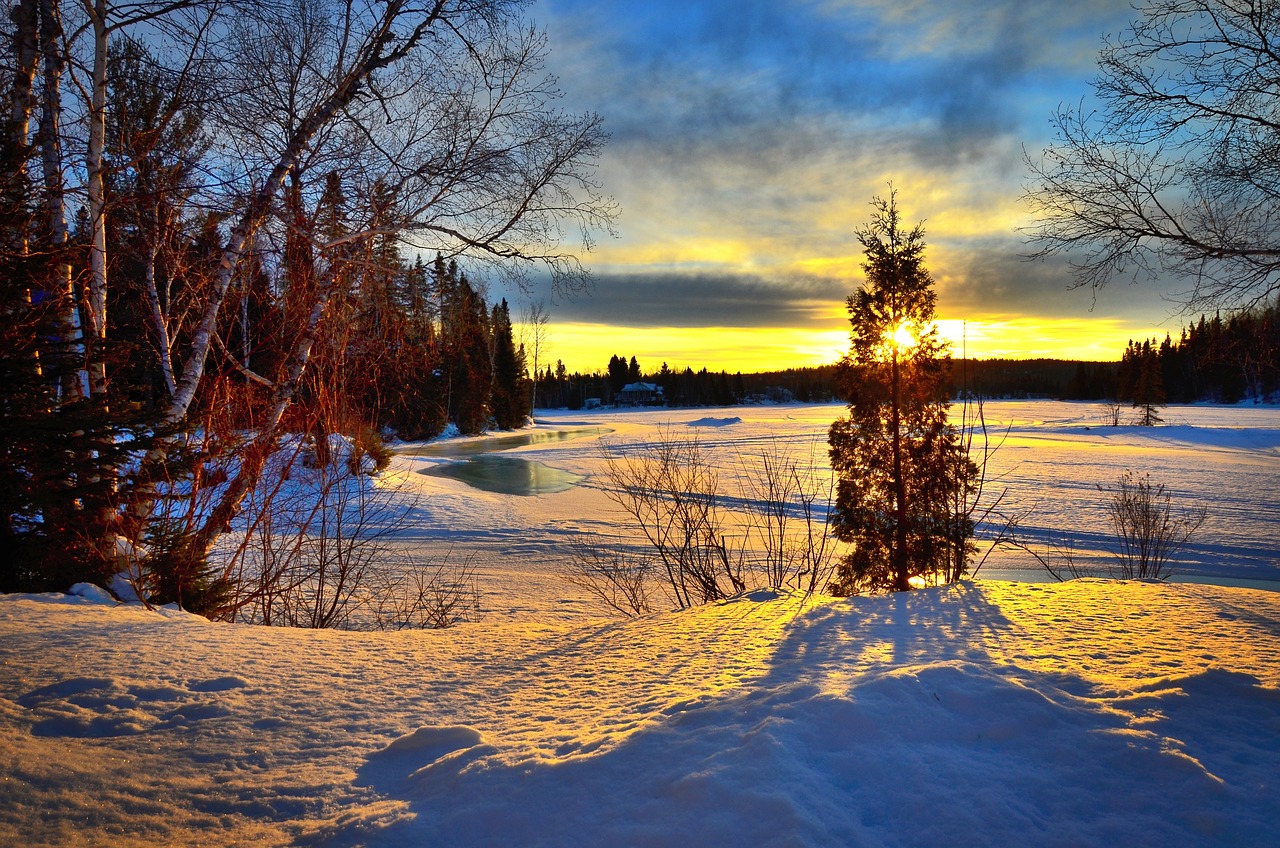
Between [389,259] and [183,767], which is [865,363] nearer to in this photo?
[389,259]

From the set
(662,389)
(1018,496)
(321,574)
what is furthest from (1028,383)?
(321,574)

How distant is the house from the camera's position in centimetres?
11750

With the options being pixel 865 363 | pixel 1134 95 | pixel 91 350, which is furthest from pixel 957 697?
pixel 865 363

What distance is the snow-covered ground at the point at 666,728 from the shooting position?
2105mm

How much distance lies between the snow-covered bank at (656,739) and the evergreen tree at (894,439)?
569 cm

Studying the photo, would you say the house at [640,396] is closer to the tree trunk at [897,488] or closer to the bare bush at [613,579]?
the bare bush at [613,579]

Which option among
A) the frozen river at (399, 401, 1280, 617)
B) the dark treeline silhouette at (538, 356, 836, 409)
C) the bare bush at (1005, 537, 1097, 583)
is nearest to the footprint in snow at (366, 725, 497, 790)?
the frozen river at (399, 401, 1280, 617)

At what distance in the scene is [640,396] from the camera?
392ft

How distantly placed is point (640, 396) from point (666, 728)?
4601 inches

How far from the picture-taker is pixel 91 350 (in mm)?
5332

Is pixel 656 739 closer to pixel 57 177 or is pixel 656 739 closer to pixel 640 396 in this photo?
pixel 57 177

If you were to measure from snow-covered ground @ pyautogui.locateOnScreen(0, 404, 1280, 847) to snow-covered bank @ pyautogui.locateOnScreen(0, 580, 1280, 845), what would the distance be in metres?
0.01

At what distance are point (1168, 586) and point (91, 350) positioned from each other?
30.9 feet

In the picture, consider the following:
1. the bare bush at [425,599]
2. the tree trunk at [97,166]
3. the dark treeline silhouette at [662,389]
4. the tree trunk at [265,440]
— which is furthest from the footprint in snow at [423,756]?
the dark treeline silhouette at [662,389]
